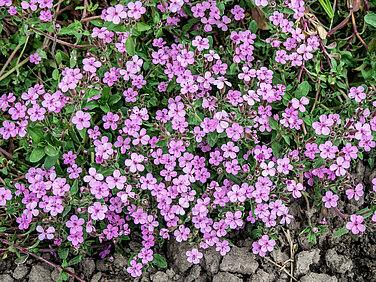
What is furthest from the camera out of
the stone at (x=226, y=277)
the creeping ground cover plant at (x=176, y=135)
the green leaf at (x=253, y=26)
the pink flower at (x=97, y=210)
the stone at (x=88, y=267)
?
the green leaf at (x=253, y=26)

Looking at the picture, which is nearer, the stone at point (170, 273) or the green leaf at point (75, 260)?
the green leaf at point (75, 260)

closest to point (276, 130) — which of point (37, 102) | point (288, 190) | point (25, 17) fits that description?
point (288, 190)

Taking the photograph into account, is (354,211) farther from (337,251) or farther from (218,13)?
(218,13)

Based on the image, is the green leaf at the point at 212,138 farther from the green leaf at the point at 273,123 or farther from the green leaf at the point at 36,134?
the green leaf at the point at 36,134

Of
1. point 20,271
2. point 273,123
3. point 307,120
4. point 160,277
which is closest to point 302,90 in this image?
point 307,120

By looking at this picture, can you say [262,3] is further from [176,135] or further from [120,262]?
[120,262]

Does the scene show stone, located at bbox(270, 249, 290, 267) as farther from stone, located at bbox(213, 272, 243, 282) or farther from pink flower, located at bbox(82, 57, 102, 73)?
pink flower, located at bbox(82, 57, 102, 73)

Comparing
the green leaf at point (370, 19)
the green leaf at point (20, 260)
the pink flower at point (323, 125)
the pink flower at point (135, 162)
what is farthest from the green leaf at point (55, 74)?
the green leaf at point (370, 19)
